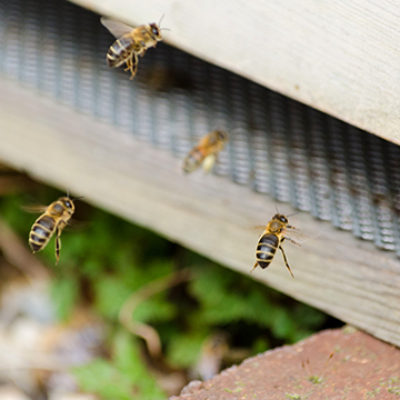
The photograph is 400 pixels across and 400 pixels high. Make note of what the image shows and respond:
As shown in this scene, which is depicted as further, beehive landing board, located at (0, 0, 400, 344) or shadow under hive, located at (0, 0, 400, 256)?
shadow under hive, located at (0, 0, 400, 256)

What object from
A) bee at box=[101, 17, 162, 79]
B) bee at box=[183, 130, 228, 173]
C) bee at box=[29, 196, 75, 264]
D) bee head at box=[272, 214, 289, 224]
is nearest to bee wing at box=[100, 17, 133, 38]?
bee at box=[101, 17, 162, 79]

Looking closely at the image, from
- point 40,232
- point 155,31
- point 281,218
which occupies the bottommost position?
point 40,232

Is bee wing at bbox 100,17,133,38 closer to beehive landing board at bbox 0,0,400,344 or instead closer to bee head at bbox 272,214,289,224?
beehive landing board at bbox 0,0,400,344

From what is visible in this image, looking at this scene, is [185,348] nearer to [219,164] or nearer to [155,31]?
[219,164]

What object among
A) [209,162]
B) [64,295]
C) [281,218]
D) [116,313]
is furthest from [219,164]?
[64,295]

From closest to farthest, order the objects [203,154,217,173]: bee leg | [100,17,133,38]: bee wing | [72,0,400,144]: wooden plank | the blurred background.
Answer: [72,0,400,144]: wooden plank
[100,17,133,38]: bee wing
[203,154,217,173]: bee leg
the blurred background

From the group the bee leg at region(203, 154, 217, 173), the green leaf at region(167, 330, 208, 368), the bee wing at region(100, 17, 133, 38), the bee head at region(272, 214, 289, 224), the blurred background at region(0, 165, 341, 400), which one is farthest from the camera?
the green leaf at region(167, 330, 208, 368)

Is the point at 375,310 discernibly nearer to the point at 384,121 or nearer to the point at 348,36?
the point at 384,121
